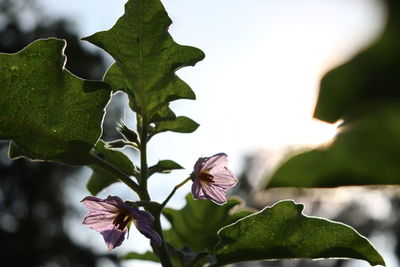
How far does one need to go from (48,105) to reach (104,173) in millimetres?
217

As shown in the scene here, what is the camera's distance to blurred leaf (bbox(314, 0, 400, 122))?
177 mm

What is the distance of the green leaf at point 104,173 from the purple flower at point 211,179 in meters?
0.12

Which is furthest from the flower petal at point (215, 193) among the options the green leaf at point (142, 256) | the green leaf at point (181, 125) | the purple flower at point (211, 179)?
the green leaf at point (142, 256)

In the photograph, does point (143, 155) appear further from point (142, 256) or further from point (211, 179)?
point (142, 256)

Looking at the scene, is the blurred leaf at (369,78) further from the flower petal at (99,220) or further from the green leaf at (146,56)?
the flower petal at (99,220)

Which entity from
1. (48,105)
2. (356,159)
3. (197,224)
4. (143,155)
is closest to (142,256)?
(197,224)

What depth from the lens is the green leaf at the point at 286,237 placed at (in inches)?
36.5

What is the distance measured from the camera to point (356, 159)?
0.21 meters

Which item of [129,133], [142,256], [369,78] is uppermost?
[369,78]

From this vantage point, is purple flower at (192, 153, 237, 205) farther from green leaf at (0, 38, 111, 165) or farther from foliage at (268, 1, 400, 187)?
foliage at (268, 1, 400, 187)

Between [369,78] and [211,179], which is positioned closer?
[369,78]

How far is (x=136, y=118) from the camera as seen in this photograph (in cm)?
110

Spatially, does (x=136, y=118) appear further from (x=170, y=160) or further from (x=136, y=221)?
(x=136, y=221)

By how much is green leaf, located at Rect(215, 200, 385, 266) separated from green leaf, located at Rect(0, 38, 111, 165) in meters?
0.28
